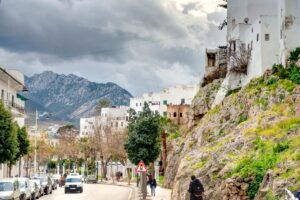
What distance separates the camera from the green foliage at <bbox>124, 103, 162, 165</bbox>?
169 ft

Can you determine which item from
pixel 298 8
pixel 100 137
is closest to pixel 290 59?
pixel 298 8

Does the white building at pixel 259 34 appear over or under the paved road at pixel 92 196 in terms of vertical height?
over

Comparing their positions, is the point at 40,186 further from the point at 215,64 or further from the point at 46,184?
the point at 215,64

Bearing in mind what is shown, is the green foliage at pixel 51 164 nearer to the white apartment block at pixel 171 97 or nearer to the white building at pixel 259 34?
the white apartment block at pixel 171 97

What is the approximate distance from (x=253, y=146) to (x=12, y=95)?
147ft

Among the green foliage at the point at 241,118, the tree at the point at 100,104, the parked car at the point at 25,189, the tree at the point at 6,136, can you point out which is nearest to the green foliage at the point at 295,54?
the green foliage at the point at 241,118

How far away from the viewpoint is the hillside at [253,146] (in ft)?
69.9

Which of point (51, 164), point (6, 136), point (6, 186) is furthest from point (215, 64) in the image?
point (51, 164)

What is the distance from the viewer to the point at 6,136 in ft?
152

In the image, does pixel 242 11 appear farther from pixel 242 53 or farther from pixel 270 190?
pixel 270 190

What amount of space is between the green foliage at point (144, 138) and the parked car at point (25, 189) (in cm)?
1564

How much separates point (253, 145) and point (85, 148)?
7755cm

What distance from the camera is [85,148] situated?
103438 mm

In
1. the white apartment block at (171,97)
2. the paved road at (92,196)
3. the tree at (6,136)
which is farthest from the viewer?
the white apartment block at (171,97)
